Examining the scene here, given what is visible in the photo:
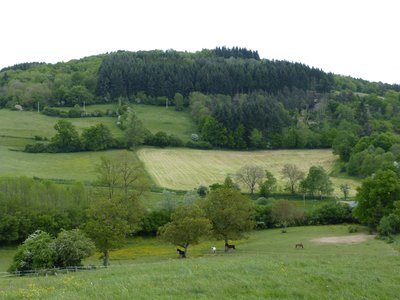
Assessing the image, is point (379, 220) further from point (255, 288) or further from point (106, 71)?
point (106, 71)

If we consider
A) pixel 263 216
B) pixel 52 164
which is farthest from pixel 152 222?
pixel 52 164

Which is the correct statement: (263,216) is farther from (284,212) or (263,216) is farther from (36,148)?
(36,148)

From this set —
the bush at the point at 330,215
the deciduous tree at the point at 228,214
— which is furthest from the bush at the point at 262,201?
the deciduous tree at the point at 228,214

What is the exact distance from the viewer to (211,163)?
116250 mm

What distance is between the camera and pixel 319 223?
3027 inches

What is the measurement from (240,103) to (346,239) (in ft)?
312

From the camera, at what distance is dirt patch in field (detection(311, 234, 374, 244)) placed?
57.5m

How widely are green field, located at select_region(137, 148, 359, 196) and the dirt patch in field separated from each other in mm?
32545

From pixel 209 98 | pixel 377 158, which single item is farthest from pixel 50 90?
pixel 377 158

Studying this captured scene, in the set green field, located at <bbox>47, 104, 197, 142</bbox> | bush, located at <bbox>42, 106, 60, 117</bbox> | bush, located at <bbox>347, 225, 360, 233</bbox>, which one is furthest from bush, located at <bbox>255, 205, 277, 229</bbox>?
bush, located at <bbox>42, 106, 60, 117</bbox>

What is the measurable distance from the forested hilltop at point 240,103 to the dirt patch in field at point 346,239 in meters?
43.3

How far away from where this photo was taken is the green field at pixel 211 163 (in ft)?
325

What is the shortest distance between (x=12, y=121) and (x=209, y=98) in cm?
6673

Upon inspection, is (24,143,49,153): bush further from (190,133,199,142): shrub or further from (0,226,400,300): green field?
(0,226,400,300): green field
